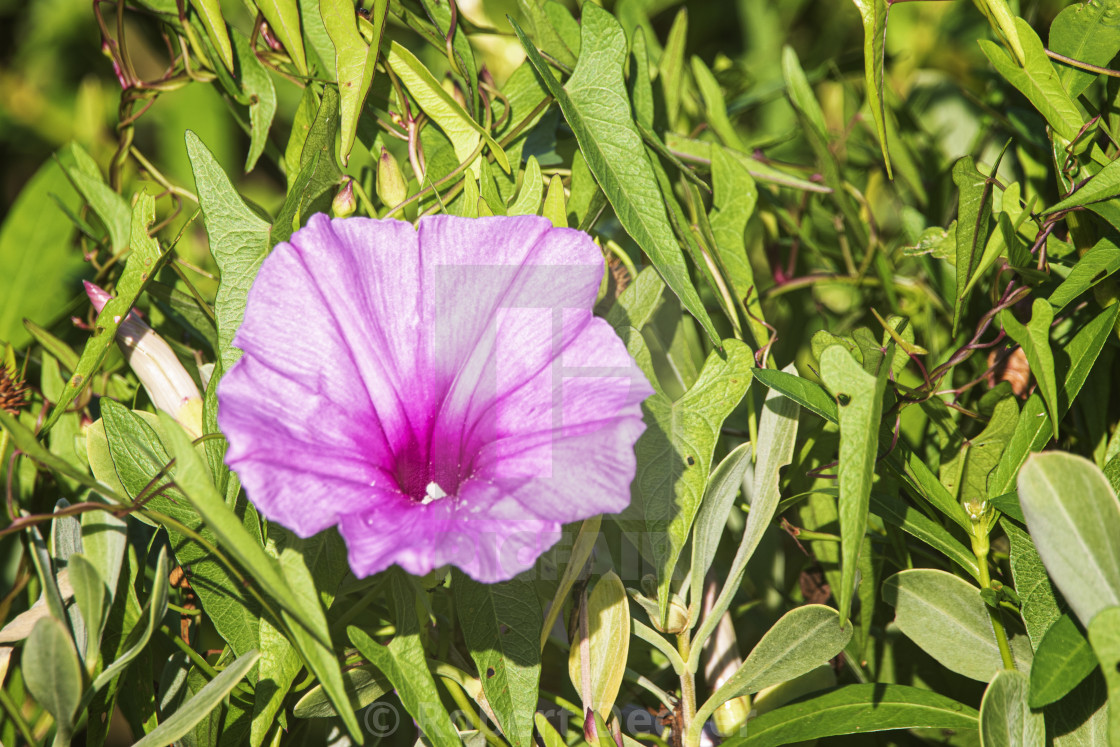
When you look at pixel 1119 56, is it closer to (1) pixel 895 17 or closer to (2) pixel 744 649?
(2) pixel 744 649

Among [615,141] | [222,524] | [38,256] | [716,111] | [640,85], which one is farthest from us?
[38,256]

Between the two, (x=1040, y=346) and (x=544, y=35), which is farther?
(x=544, y=35)

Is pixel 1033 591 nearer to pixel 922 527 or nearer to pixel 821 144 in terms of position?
pixel 922 527

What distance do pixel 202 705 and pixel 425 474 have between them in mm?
220

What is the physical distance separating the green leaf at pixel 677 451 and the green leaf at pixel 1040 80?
31 centimetres

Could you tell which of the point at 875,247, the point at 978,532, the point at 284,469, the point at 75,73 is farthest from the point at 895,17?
the point at 75,73

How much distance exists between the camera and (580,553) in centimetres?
66

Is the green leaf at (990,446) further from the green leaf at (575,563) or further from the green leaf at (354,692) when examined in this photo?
the green leaf at (354,692)

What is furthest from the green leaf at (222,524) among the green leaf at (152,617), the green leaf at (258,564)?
the green leaf at (152,617)

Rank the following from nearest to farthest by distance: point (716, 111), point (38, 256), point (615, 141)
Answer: point (615, 141), point (716, 111), point (38, 256)

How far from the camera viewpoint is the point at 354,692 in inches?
25.6

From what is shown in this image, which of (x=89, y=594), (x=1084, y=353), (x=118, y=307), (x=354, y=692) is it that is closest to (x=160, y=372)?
(x=118, y=307)

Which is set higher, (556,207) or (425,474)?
(556,207)

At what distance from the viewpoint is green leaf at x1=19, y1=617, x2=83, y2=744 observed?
0.57 m
